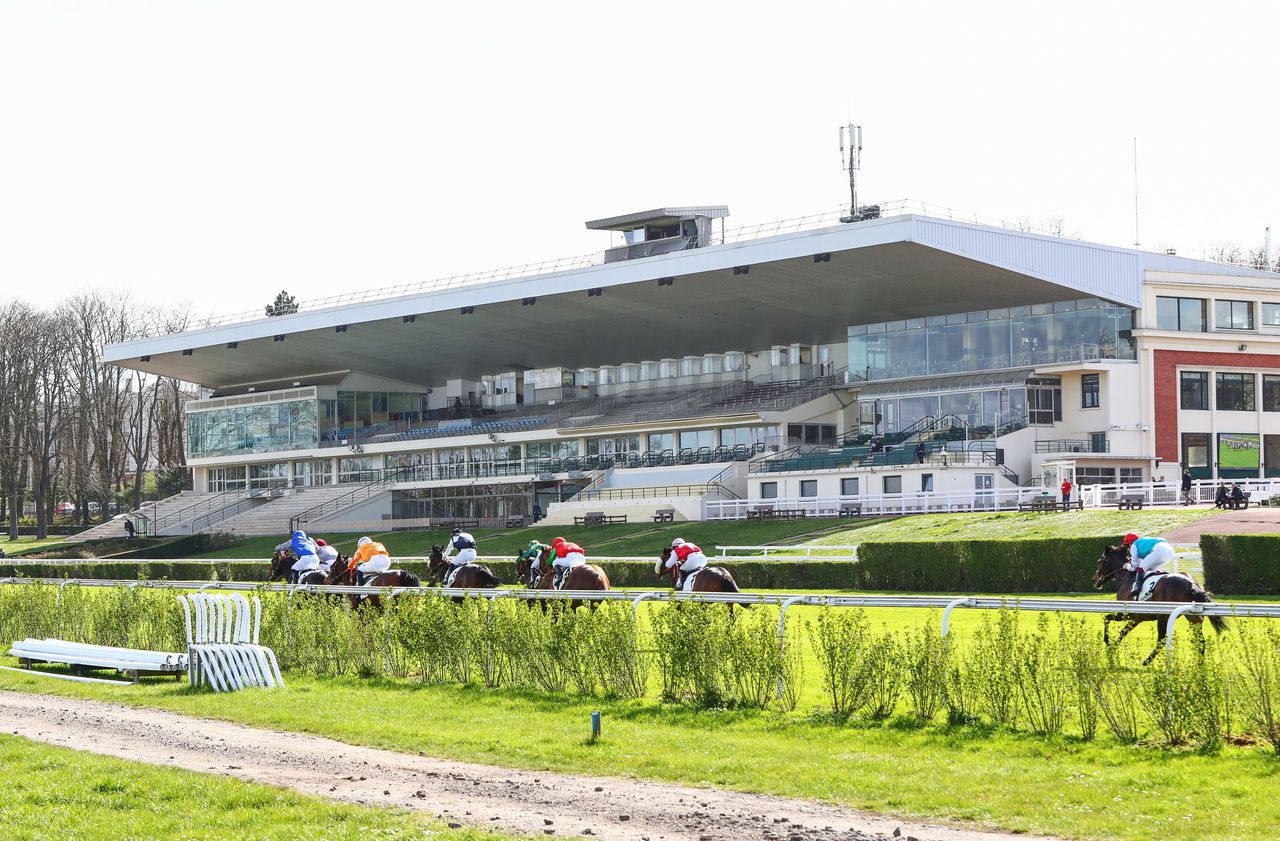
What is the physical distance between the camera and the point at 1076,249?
54000 mm

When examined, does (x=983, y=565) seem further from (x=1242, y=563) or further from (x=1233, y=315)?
(x=1233, y=315)

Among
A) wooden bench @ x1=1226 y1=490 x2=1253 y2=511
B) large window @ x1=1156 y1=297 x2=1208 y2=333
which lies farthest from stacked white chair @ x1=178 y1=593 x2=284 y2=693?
large window @ x1=1156 y1=297 x2=1208 y2=333

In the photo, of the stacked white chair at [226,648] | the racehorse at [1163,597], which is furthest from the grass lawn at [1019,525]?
the stacked white chair at [226,648]

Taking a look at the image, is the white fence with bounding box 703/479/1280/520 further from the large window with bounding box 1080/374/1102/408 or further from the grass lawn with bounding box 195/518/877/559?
the large window with bounding box 1080/374/1102/408

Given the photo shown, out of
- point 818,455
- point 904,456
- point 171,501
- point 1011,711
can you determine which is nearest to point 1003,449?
point 904,456

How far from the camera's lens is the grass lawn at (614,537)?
46031 millimetres

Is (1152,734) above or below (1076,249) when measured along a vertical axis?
below

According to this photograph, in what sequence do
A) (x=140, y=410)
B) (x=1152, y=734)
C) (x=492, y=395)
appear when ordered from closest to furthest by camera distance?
(x=1152, y=734) < (x=492, y=395) < (x=140, y=410)

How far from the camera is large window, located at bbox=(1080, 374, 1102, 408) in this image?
179ft

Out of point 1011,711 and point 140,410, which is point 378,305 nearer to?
point 140,410

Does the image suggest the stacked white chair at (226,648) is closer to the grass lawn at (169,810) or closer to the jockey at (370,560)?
the jockey at (370,560)

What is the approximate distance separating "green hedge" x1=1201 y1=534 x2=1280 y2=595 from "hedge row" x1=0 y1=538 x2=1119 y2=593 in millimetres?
2245

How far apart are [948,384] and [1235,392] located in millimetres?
10472

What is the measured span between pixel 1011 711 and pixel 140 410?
87212mm
